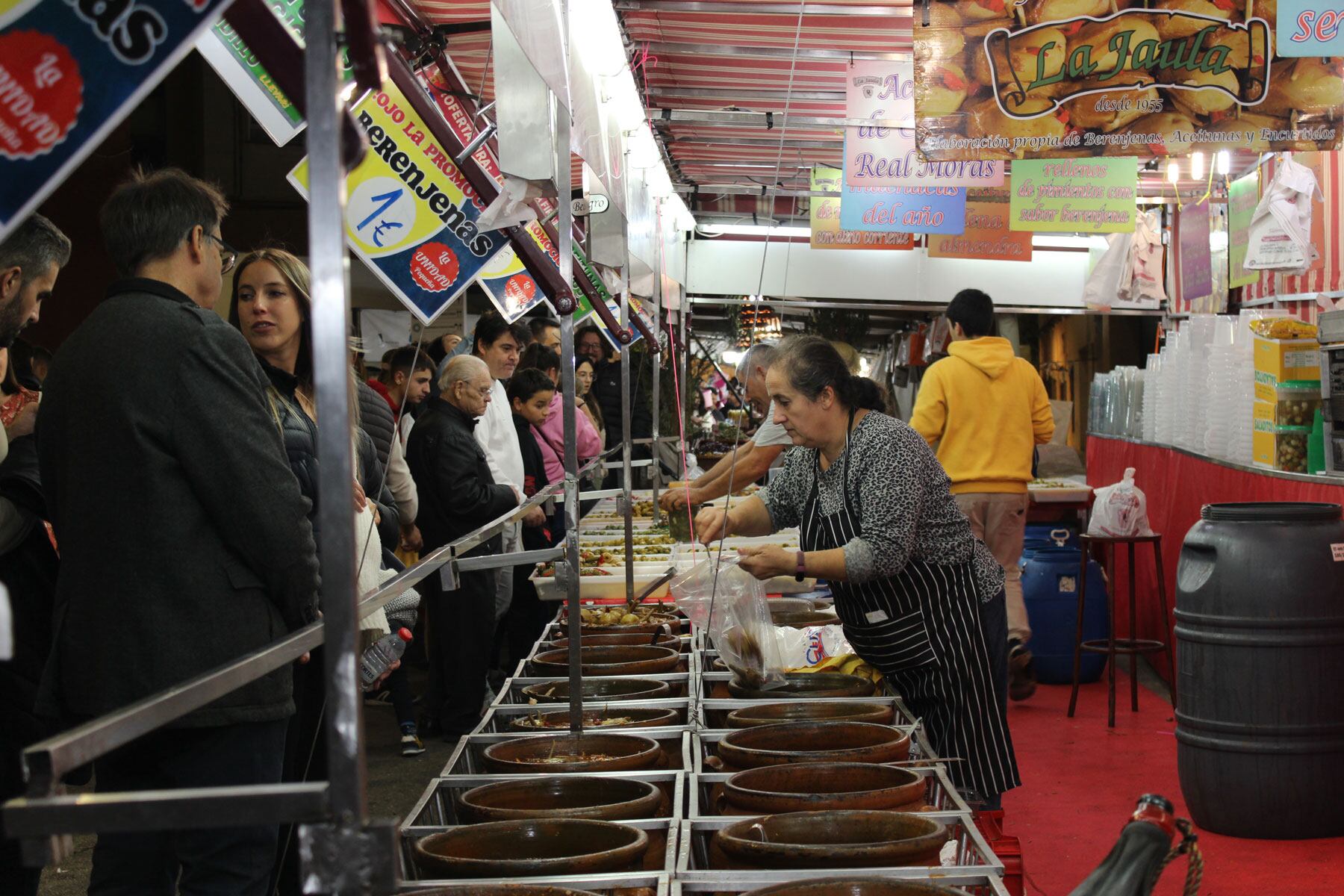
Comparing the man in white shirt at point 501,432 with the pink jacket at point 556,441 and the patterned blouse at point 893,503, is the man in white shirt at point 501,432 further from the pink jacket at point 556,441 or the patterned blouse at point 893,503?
the patterned blouse at point 893,503

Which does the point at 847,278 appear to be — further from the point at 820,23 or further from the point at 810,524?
the point at 810,524

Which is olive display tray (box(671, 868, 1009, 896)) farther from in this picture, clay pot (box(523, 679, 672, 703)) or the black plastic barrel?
the black plastic barrel

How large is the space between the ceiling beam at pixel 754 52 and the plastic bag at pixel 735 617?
14.7 ft

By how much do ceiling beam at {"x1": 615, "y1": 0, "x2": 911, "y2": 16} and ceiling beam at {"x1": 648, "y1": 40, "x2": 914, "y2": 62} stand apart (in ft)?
2.18

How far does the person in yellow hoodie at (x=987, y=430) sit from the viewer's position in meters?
6.81

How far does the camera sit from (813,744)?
2658mm

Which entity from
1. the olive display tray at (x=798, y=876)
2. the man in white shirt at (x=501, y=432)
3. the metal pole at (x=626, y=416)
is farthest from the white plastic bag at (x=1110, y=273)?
the olive display tray at (x=798, y=876)

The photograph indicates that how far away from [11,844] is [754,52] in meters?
6.06

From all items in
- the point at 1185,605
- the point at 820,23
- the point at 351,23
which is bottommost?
the point at 1185,605

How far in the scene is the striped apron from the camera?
3.39 metres

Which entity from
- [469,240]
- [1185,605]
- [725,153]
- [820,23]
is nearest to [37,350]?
[469,240]

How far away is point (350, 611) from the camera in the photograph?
1.06m

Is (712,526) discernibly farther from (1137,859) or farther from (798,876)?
(1137,859)

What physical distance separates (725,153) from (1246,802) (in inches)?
286
